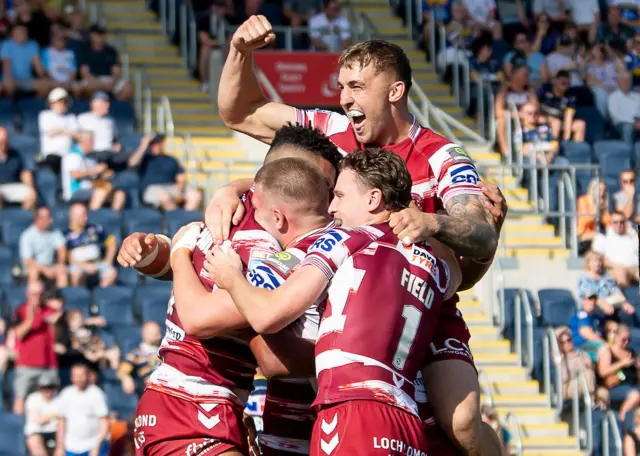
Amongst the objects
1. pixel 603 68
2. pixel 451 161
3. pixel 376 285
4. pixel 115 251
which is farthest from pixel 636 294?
pixel 376 285

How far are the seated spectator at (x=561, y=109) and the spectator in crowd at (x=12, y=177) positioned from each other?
262 inches

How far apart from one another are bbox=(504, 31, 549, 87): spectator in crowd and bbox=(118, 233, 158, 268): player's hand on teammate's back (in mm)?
12200

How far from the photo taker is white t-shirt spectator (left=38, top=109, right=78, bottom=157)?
14.8m

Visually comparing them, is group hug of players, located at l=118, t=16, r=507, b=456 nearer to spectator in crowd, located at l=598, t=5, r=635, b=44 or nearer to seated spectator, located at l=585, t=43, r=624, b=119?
seated spectator, located at l=585, t=43, r=624, b=119

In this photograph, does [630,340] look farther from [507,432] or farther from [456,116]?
[456,116]

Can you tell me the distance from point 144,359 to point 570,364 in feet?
14.6

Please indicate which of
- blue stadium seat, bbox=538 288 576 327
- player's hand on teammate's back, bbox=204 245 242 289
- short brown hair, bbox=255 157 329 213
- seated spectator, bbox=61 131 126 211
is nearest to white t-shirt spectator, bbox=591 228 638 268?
blue stadium seat, bbox=538 288 576 327

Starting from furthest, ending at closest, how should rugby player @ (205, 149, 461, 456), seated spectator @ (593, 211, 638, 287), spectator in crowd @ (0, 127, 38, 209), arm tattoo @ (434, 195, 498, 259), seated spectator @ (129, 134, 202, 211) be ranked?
seated spectator @ (593, 211, 638, 287)
seated spectator @ (129, 134, 202, 211)
spectator in crowd @ (0, 127, 38, 209)
arm tattoo @ (434, 195, 498, 259)
rugby player @ (205, 149, 461, 456)

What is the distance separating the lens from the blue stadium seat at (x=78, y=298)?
13133 mm

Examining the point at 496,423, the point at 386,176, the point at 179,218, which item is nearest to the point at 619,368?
the point at 496,423

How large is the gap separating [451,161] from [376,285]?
1139 mm

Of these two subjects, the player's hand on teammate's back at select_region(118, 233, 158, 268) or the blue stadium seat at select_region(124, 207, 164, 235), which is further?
the blue stadium seat at select_region(124, 207, 164, 235)

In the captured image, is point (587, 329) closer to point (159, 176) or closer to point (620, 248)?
point (620, 248)

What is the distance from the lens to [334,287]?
5672 millimetres
